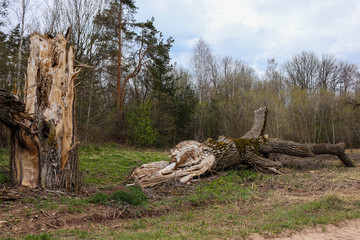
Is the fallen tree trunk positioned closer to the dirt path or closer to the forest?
the forest

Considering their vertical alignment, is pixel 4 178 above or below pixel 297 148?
below

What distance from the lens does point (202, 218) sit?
496cm

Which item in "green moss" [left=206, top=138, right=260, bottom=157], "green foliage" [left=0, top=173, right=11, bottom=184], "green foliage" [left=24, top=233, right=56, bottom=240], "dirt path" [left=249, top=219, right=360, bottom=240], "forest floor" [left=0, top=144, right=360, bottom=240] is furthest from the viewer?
"green moss" [left=206, top=138, right=260, bottom=157]

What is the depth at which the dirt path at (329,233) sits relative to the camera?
3973mm

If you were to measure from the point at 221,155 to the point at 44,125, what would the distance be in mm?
5554

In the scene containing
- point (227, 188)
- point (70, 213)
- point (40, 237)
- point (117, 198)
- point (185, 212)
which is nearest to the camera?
point (40, 237)

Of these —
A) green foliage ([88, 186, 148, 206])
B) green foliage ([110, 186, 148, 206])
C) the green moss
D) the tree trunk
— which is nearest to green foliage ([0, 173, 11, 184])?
the tree trunk

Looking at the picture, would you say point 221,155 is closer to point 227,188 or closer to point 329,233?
point 227,188

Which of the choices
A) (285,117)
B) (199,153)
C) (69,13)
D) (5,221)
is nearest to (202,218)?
(5,221)

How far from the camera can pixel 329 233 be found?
13.7ft

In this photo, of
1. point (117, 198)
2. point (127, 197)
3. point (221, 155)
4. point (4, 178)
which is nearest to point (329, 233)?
point (127, 197)

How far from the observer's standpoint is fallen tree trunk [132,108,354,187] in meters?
8.12

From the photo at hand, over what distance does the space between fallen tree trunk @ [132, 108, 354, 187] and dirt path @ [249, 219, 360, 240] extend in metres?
4.09

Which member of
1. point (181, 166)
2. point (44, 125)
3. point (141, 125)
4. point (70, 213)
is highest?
point (141, 125)
